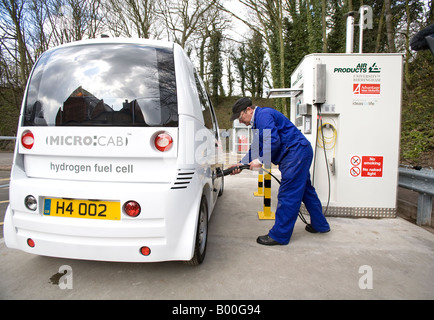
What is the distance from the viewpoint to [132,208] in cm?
177

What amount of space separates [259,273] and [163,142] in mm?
1433

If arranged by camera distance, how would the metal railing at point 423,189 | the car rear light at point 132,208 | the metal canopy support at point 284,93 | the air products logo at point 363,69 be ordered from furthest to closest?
the metal canopy support at point 284,93 → the air products logo at point 363,69 → the metal railing at point 423,189 → the car rear light at point 132,208

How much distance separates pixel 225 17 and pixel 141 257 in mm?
17089

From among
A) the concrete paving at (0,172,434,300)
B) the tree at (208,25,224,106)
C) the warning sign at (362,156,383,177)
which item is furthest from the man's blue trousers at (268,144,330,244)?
the tree at (208,25,224,106)

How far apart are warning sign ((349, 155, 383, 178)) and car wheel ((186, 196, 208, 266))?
8.08 ft

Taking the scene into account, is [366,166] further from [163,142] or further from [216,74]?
[216,74]

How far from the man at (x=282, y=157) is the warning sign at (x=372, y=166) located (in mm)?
1384

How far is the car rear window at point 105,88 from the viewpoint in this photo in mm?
1860

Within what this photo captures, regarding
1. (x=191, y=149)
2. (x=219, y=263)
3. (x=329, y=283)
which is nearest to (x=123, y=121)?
(x=191, y=149)

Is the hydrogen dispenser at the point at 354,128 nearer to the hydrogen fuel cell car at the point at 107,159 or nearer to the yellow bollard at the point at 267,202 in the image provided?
the yellow bollard at the point at 267,202

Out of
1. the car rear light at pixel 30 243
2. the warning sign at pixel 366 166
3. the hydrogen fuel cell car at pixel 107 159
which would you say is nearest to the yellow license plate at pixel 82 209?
the hydrogen fuel cell car at pixel 107 159

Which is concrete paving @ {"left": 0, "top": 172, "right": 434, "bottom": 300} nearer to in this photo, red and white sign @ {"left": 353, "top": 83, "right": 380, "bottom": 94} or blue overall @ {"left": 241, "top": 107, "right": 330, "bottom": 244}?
blue overall @ {"left": 241, "top": 107, "right": 330, "bottom": 244}

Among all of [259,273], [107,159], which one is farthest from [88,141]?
[259,273]

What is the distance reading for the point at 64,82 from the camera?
197cm
